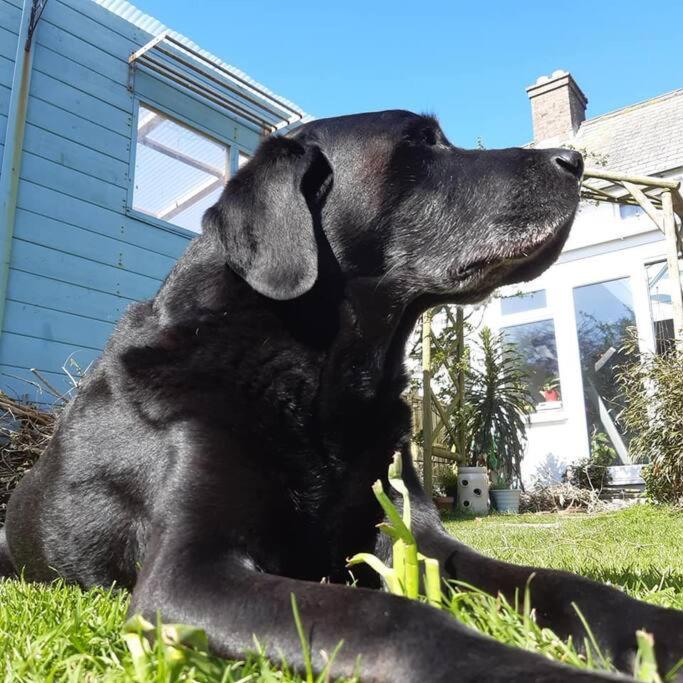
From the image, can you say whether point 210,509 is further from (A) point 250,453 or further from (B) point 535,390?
(B) point 535,390

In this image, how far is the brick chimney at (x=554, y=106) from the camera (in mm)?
14953

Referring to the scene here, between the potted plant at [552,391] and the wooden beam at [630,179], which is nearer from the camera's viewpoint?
the wooden beam at [630,179]

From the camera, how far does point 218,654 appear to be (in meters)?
1.21

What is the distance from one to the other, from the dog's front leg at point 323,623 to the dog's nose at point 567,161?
1.52 meters

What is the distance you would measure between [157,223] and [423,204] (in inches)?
217

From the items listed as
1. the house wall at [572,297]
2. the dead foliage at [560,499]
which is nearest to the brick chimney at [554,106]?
the house wall at [572,297]

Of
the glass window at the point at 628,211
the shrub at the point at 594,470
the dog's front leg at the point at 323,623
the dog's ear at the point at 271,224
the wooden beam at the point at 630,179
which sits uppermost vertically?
the glass window at the point at 628,211

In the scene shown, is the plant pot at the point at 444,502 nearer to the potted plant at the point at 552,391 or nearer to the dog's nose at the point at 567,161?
the potted plant at the point at 552,391

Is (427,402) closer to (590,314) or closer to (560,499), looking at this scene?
(560,499)

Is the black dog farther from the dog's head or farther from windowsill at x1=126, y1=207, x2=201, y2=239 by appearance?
windowsill at x1=126, y1=207, x2=201, y2=239

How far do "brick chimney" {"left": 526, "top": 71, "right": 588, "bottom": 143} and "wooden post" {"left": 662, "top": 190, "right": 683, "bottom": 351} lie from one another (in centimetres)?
749

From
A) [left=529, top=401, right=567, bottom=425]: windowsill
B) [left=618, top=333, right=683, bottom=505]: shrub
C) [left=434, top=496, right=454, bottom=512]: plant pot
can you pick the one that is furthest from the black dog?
[left=529, top=401, right=567, bottom=425]: windowsill

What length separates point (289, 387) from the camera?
188cm

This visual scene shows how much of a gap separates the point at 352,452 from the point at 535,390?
1092 centimetres
